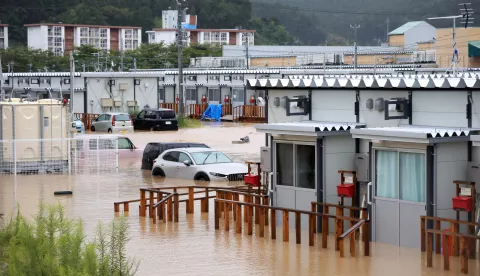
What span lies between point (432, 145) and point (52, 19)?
15383 cm

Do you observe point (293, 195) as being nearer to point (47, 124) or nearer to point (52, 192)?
point (52, 192)

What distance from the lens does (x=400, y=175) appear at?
68.0ft

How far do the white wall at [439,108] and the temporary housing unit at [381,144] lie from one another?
21 mm

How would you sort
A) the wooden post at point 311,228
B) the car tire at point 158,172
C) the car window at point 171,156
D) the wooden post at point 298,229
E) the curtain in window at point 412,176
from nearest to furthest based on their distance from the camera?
the curtain in window at point 412,176 < the wooden post at point 311,228 < the wooden post at point 298,229 < the car window at point 171,156 < the car tire at point 158,172

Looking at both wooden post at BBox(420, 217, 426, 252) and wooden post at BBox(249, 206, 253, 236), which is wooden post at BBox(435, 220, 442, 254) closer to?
wooden post at BBox(420, 217, 426, 252)

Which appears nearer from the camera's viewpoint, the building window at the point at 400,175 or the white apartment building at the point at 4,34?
the building window at the point at 400,175

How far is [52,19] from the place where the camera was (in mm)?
168250

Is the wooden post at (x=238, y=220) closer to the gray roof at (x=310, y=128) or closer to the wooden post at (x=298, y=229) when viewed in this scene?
the wooden post at (x=298, y=229)

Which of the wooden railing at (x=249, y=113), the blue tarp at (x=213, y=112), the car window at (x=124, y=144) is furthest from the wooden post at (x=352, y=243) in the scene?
the blue tarp at (x=213, y=112)

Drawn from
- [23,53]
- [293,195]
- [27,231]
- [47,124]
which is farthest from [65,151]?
[23,53]

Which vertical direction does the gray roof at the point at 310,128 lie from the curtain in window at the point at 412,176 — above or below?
above

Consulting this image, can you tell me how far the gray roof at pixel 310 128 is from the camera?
2216 centimetres

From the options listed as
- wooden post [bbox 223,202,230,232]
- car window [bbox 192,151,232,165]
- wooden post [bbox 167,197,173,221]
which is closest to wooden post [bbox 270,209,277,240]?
wooden post [bbox 223,202,230,232]

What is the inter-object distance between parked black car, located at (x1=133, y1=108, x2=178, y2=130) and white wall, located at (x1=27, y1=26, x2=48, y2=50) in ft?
322
